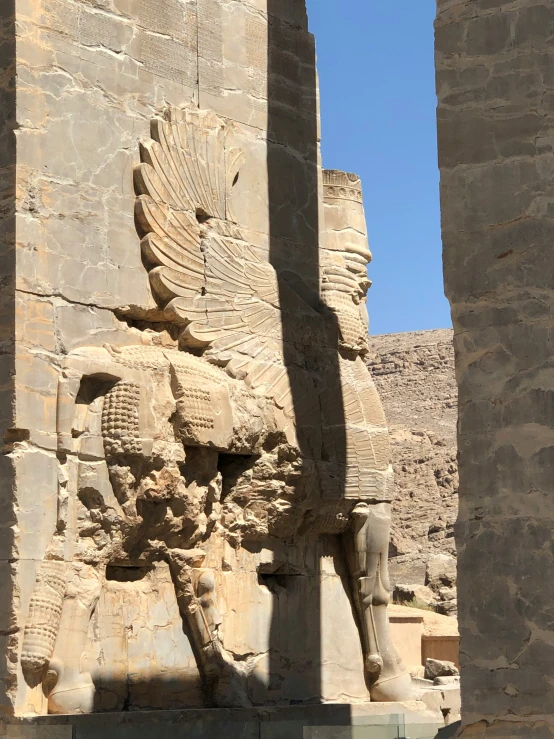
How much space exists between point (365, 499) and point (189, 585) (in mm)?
1610

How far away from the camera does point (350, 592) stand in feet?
32.7

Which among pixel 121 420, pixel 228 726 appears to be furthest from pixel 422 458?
pixel 121 420

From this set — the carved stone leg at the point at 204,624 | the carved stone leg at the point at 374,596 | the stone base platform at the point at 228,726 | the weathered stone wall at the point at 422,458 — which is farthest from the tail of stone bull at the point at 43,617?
the weathered stone wall at the point at 422,458

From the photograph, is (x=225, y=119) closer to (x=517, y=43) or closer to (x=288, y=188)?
(x=288, y=188)

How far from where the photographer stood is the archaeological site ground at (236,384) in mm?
6152

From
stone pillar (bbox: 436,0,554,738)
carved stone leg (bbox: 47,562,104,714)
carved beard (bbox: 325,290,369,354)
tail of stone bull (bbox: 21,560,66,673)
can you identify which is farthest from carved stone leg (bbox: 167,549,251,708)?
stone pillar (bbox: 436,0,554,738)

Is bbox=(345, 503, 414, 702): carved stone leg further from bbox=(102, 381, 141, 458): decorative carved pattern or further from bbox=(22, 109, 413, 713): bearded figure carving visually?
bbox=(102, 381, 141, 458): decorative carved pattern

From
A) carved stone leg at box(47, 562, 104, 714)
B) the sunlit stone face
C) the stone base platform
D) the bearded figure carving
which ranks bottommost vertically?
the stone base platform

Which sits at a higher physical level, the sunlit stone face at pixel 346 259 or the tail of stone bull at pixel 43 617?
the sunlit stone face at pixel 346 259

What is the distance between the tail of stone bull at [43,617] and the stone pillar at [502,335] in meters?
2.63

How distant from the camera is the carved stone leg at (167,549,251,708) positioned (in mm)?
8812

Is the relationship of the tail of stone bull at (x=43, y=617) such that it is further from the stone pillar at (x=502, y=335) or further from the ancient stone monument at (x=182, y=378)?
the stone pillar at (x=502, y=335)

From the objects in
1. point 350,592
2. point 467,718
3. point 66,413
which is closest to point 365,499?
point 350,592

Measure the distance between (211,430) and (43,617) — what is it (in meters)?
1.69
